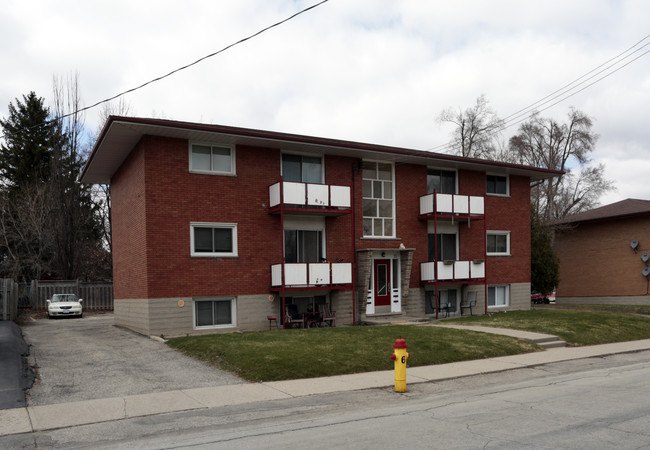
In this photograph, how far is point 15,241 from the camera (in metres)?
39.1

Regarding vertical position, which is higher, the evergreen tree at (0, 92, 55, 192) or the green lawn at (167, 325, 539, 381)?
the evergreen tree at (0, 92, 55, 192)

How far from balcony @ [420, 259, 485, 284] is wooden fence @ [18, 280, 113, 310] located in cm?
2118

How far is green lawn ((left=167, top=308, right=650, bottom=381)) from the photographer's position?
39.5ft

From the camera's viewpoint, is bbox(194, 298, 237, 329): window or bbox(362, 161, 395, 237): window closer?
bbox(194, 298, 237, 329): window

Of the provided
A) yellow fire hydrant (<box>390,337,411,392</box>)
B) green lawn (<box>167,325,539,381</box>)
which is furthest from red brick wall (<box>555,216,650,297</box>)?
yellow fire hydrant (<box>390,337,411,392</box>)

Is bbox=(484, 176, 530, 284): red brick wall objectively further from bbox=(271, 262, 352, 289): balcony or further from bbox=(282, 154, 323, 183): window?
bbox=(282, 154, 323, 183): window

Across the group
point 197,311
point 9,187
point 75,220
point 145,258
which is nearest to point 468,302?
point 197,311

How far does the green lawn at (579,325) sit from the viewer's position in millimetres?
17297

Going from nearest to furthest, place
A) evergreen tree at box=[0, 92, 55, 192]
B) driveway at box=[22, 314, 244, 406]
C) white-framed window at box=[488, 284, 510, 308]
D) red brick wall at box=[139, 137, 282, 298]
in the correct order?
driveway at box=[22, 314, 244, 406]
red brick wall at box=[139, 137, 282, 298]
white-framed window at box=[488, 284, 510, 308]
evergreen tree at box=[0, 92, 55, 192]

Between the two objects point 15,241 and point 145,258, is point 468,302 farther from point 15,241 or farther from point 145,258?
point 15,241

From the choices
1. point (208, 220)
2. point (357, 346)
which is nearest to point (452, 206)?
point (208, 220)

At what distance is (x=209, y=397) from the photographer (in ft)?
32.2

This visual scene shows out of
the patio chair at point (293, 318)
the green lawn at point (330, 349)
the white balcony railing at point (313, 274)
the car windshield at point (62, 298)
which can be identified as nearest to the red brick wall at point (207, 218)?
the white balcony railing at point (313, 274)

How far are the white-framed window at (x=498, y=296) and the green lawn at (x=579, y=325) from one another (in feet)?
9.78
